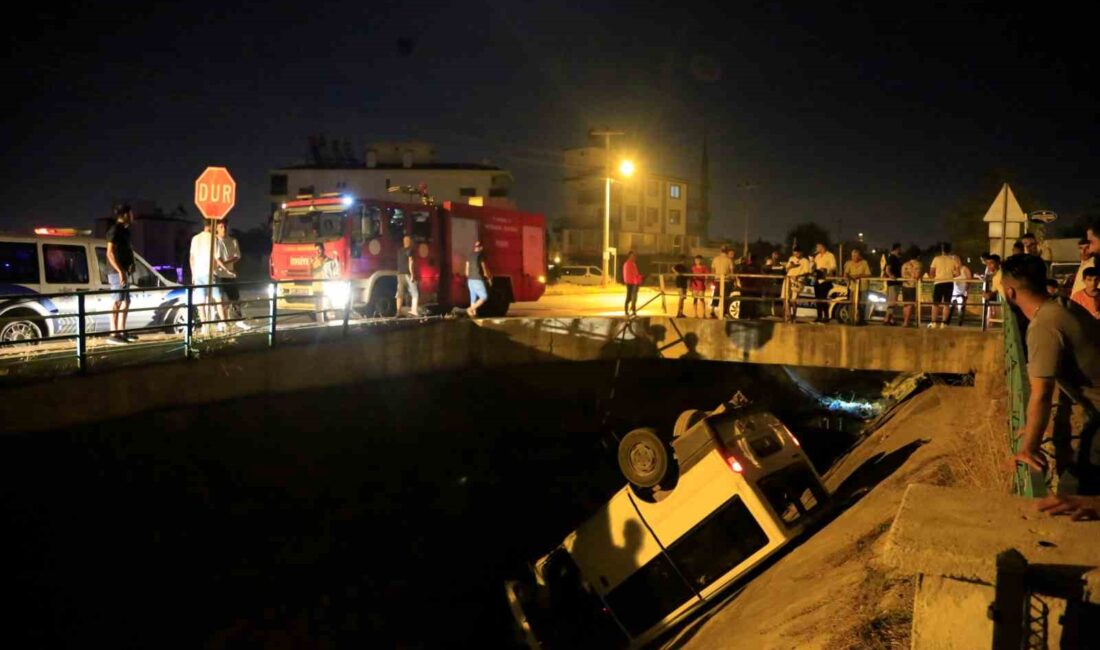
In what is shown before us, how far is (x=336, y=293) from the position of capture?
1499 centimetres

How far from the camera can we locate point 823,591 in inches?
221

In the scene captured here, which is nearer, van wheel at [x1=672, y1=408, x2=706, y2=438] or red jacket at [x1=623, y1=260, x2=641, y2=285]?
van wheel at [x1=672, y1=408, x2=706, y2=438]

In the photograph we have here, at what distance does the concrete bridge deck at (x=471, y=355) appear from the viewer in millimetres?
8711

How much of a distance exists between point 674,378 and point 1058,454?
43.8ft

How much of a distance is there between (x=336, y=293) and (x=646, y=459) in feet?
30.3

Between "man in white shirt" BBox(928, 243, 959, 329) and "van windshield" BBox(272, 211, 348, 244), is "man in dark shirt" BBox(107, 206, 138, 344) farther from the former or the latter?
"man in white shirt" BBox(928, 243, 959, 329)

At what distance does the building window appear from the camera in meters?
65.3

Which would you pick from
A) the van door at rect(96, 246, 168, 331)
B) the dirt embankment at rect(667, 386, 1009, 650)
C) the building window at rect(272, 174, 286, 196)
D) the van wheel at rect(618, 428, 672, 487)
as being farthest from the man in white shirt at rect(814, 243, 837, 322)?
the building window at rect(272, 174, 286, 196)

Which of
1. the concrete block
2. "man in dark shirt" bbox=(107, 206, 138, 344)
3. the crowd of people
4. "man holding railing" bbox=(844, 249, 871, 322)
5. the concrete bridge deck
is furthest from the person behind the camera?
"man holding railing" bbox=(844, 249, 871, 322)

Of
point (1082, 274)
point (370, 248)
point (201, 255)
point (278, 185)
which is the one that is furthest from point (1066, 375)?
point (278, 185)

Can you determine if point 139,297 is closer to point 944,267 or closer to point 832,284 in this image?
point 832,284

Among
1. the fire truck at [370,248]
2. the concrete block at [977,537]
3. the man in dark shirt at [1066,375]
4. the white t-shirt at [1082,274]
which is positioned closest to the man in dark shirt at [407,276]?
the fire truck at [370,248]

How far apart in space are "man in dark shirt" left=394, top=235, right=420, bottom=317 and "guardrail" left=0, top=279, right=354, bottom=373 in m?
1.10

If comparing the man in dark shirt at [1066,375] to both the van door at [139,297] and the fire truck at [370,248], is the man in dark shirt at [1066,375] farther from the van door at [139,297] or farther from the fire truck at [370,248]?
the van door at [139,297]
